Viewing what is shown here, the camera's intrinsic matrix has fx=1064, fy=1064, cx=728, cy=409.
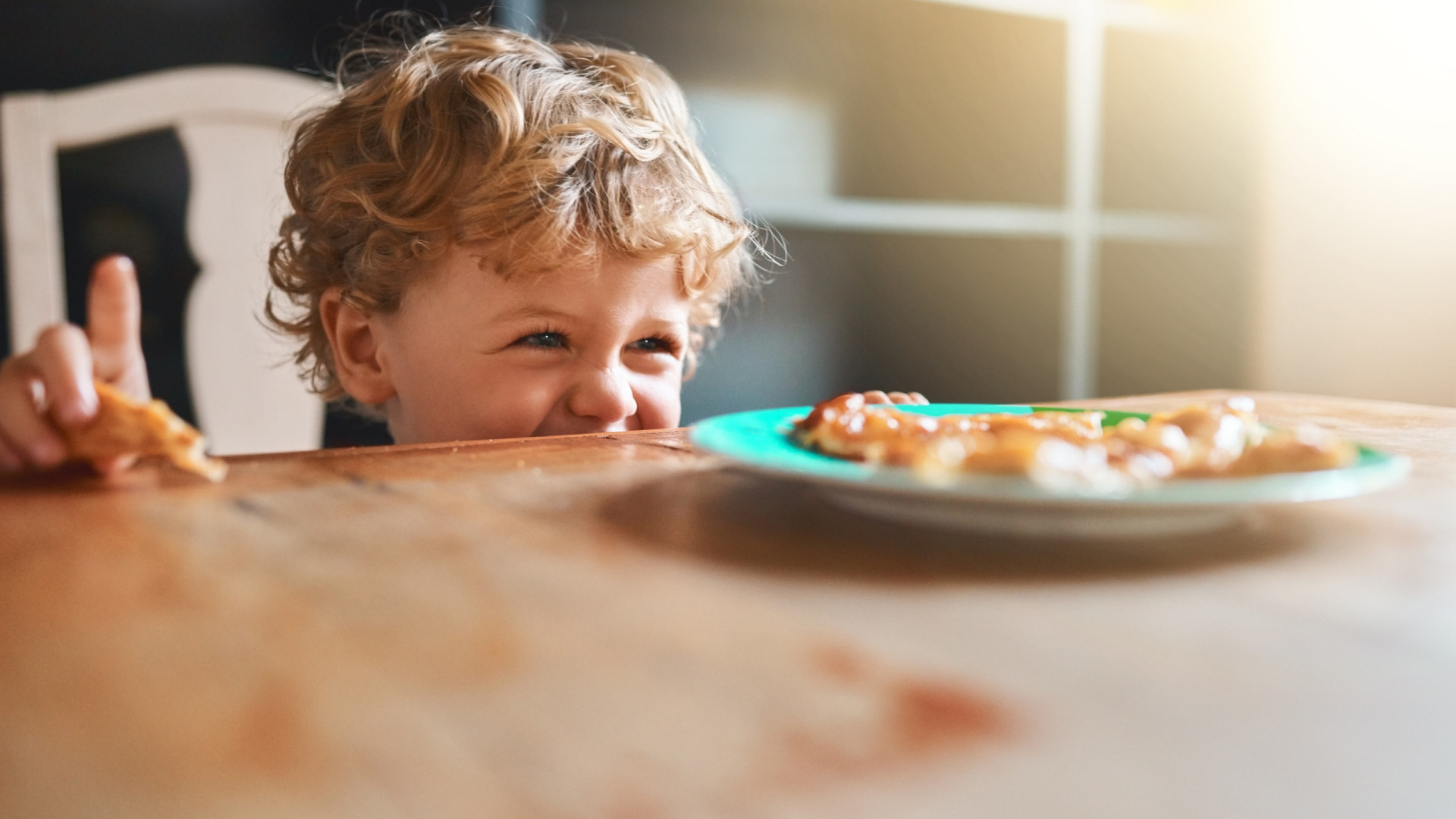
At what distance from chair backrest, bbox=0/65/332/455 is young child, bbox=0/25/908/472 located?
58 cm

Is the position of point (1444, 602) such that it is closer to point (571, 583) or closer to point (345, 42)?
point (571, 583)

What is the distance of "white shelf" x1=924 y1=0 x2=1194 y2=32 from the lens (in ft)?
9.00

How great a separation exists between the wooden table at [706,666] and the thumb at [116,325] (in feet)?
0.73

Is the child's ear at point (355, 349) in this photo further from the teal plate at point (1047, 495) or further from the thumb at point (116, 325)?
the teal plate at point (1047, 495)

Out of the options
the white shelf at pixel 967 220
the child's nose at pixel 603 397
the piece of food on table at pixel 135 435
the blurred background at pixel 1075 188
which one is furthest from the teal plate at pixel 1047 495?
the white shelf at pixel 967 220

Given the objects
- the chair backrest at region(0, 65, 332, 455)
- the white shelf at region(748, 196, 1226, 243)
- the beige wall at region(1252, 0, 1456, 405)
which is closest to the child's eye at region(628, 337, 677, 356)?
the chair backrest at region(0, 65, 332, 455)

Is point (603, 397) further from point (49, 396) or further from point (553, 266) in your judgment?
point (49, 396)

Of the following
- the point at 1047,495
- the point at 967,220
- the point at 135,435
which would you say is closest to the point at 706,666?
the point at 1047,495

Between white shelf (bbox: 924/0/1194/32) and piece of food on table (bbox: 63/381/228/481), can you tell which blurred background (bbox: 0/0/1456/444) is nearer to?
white shelf (bbox: 924/0/1194/32)

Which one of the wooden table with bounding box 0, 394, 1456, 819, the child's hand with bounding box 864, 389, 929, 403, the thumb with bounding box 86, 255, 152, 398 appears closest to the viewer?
the wooden table with bounding box 0, 394, 1456, 819

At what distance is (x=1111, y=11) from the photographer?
2.89 meters

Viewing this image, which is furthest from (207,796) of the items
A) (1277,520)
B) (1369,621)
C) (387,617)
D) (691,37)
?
(691,37)

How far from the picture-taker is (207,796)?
0.23 metres

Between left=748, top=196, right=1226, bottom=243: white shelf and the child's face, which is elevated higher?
left=748, top=196, right=1226, bottom=243: white shelf
